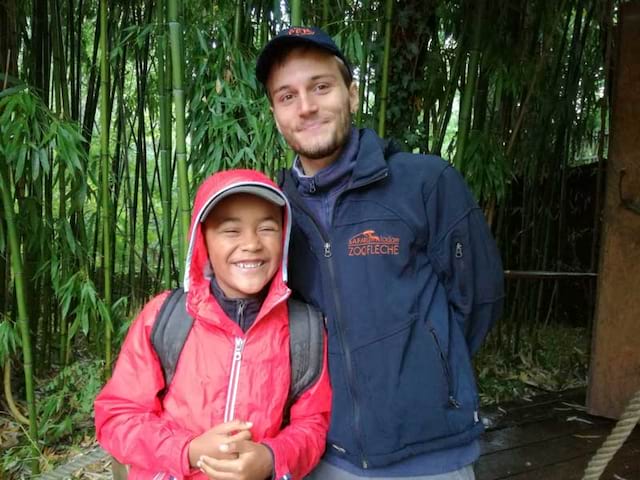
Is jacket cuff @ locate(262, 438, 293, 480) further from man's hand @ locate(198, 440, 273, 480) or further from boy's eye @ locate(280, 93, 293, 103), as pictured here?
boy's eye @ locate(280, 93, 293, 103)

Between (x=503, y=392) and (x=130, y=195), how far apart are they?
7.74 feet

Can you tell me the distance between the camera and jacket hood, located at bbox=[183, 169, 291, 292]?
1.05 m

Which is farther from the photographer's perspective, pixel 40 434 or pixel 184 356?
pixel 40 434

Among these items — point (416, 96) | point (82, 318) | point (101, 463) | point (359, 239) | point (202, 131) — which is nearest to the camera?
point (359, 239)

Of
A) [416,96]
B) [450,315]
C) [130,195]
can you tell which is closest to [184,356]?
[450,315]

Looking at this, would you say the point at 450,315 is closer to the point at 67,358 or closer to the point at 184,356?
the point at 184,356

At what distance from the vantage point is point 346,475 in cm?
110

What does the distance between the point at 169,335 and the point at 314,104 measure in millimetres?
536

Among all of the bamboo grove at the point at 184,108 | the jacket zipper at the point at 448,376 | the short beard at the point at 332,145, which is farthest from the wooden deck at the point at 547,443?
the short beard at the point at 332,145

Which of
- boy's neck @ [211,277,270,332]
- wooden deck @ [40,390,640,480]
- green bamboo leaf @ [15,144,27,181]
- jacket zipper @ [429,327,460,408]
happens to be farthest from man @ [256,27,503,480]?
wooden deck @ [40,390,640,480]

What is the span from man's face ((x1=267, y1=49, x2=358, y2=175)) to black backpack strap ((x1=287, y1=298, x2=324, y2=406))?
0.34 metres

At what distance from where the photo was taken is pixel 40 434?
2.36 meters

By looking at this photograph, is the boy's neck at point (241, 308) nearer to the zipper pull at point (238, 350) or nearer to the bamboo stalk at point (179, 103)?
Answer: the zipper pull at point (238, 350)

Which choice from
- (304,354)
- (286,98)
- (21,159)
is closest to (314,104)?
(286,98)
